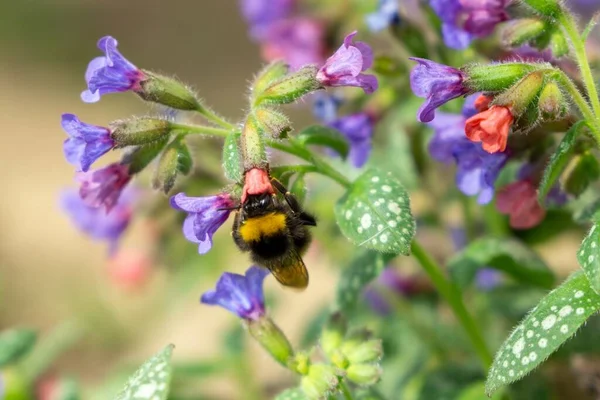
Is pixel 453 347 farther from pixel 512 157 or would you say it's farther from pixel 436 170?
pixel 512 157

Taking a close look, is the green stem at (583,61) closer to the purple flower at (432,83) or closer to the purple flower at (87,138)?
the purple flower at (432,83)

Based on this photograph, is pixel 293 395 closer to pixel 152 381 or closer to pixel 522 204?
pixel 152 381

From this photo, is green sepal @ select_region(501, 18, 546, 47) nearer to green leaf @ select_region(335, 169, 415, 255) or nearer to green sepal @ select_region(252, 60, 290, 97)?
green leaf @ select_region(335, 169, 415, 255)

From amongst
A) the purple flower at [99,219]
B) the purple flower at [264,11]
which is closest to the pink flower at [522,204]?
the purple flower at [99,219]

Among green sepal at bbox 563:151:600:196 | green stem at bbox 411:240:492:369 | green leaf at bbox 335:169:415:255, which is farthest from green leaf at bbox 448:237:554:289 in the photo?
green leaf at bbox 335:169:415:255

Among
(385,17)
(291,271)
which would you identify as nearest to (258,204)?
(291,271)

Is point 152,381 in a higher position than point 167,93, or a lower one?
lower

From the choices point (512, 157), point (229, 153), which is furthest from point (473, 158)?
point (229, 153)
